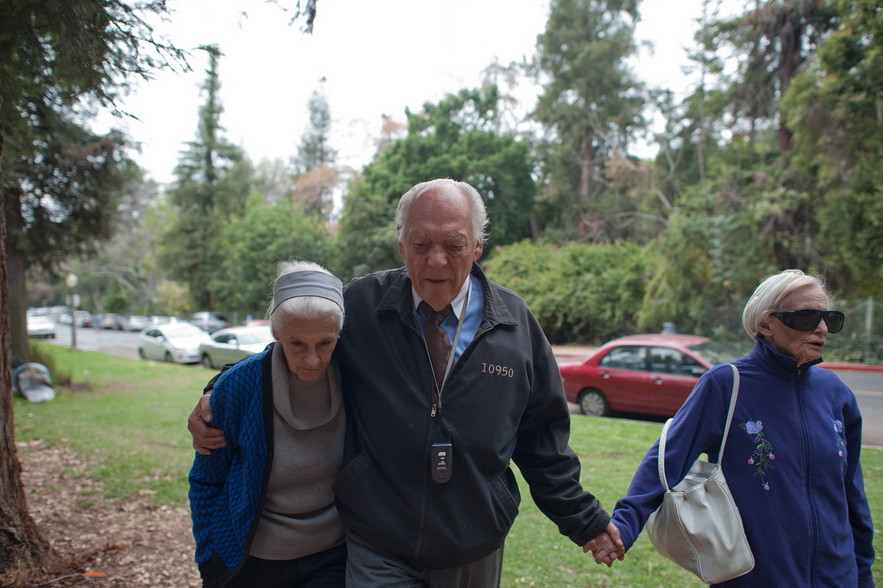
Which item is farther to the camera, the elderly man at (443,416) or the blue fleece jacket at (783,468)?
A: the blue fleece jacket at (783,468)

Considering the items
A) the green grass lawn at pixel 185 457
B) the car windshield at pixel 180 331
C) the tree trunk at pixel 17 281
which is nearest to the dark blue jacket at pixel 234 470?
the green grass lawn at pixel 185 457

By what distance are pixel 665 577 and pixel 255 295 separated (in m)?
32.5

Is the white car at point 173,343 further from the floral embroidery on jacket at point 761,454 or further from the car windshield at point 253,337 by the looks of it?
the floral embroidery on jacket at point 761,454

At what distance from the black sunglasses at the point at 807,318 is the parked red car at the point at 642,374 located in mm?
7356

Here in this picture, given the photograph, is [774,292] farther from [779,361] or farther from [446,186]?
[446,186]

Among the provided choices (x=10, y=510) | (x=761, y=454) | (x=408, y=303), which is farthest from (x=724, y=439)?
(x=10, y=510)

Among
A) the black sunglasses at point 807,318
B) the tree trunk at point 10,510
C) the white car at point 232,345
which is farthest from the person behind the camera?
the white car at point 232,345

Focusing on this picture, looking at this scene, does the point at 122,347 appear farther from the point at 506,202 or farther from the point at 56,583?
the point at 56,583

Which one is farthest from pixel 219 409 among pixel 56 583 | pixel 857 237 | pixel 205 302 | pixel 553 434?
pixel 205 302

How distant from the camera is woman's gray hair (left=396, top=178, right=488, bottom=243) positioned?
2381 millimetres

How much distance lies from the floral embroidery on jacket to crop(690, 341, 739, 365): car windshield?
811 centimetres

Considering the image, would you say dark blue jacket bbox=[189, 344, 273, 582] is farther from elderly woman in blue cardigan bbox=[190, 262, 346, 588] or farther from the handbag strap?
the handbag strap

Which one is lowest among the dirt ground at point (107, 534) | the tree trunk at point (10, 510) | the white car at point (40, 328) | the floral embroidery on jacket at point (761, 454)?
the white car at point (40, 328)

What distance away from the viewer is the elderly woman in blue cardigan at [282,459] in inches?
86.7
